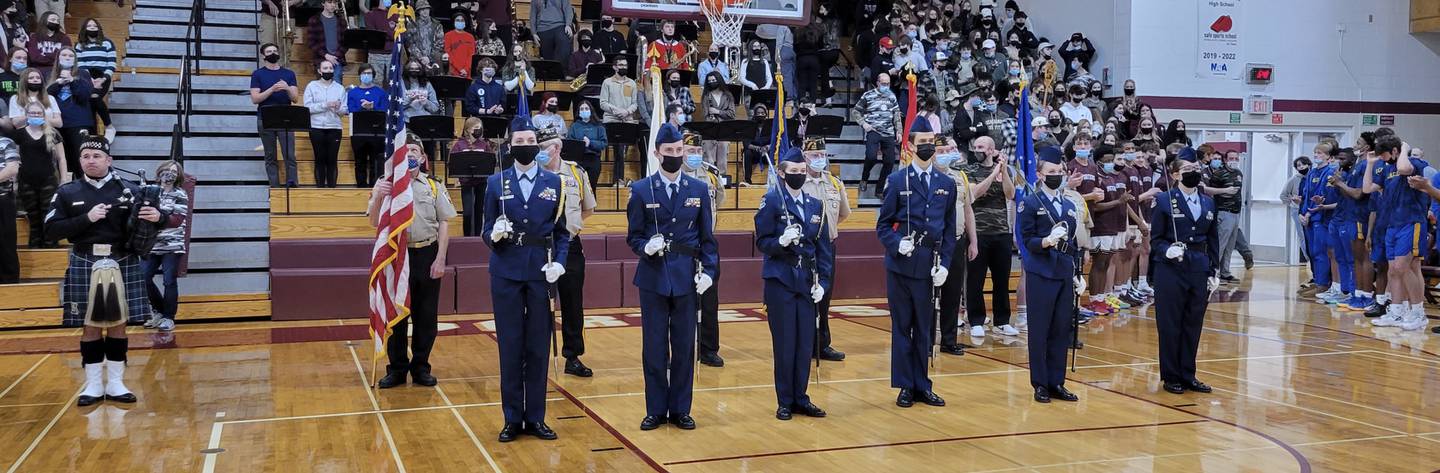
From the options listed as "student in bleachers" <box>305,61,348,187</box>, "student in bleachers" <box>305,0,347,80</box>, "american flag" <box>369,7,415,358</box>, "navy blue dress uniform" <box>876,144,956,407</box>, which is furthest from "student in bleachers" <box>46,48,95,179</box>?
"navy blue dress uniform" <box>876,144,956,407</box>

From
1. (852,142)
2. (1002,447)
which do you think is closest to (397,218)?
(1002,447)

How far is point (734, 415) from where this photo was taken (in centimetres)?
744

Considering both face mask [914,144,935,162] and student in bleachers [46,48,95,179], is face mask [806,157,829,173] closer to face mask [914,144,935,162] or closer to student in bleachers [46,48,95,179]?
face mask [914,144,935,162]

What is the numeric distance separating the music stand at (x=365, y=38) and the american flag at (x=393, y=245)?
7.48 meters

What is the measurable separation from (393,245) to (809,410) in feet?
10.5

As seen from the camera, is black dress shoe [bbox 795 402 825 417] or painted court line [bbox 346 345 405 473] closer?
painted court line [bbox 346 345 405 473]

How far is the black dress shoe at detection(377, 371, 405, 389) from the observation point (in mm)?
8406

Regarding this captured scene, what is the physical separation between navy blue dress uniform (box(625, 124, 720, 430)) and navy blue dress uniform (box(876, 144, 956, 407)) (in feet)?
4.64

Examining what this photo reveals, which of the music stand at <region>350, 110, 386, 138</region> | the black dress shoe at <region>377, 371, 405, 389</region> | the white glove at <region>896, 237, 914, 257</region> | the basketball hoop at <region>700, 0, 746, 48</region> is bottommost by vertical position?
the black dress shoe at <region>377, 371, 405, 389</region>

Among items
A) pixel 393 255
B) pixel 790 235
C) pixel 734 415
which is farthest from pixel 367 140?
pixel 790 235

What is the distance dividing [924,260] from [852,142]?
11655 mm

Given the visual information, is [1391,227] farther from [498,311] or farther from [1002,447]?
[498,311]

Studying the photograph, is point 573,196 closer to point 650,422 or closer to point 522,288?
point 522,288

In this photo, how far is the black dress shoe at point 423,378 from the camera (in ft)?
27.8
